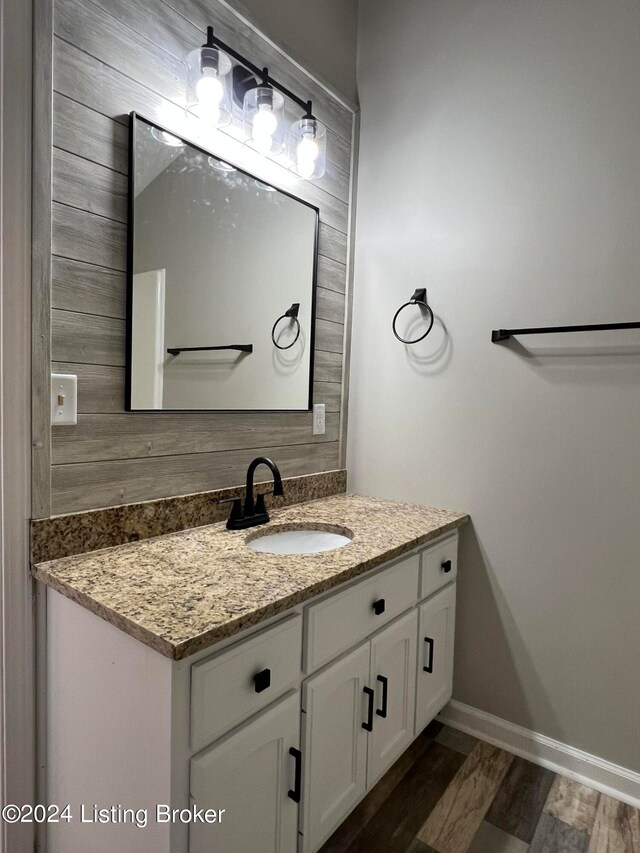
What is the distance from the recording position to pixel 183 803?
0.90m

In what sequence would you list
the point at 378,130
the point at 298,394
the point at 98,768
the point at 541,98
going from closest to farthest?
1. the point at 98,768
2. the point at 541,98
3. the point at 298,394
4. the point at 378,130

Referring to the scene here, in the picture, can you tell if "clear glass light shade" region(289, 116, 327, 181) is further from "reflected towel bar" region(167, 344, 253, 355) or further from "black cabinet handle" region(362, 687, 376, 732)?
"black cabinet handle" region(362, 687, 376, 732)

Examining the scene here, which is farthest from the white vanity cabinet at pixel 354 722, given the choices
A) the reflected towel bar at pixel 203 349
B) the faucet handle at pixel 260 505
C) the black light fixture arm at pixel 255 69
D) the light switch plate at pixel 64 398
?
the black light fixture arm at pixel 255 69

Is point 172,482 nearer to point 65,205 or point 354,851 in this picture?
point 65,205

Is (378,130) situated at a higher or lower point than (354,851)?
higher

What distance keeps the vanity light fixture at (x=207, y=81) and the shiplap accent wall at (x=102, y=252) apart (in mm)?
53

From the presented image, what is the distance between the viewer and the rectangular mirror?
1354 millimetres

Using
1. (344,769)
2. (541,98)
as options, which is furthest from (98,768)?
(541,98)

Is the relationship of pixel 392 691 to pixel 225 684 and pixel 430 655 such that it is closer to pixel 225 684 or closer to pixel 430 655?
pixel 430 655

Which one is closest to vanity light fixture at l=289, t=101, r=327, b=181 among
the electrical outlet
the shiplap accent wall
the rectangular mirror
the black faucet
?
the rectangular mirror

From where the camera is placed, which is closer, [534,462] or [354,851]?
[354,851]

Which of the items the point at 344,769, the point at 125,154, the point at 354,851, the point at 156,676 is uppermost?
the point at 125,154

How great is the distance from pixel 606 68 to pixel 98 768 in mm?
2293

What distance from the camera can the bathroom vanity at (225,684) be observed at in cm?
91
